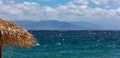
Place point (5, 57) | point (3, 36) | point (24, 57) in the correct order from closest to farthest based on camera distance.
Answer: point (3, 36) → point (5, 57) → point (24, 57)

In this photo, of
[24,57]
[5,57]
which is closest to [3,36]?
[5,57]

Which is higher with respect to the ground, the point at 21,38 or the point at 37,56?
the point at 21,38

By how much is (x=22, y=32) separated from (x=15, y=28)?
315 millimetres

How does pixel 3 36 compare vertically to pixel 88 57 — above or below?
above

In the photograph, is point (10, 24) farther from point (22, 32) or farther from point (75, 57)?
A: point (75, 57)

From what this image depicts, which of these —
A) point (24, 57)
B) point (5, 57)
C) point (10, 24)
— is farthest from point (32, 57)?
point (10, 24)

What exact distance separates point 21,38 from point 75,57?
2907 cm

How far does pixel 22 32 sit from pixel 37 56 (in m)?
29.3

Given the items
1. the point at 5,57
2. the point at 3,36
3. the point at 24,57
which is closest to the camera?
the point at 3,36

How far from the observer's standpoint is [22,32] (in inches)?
543

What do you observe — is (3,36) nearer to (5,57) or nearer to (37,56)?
(5,57)

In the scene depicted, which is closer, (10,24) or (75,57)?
(10,24)

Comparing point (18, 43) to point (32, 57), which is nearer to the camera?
point (18, 43)

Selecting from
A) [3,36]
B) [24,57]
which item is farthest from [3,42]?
[24,57]
